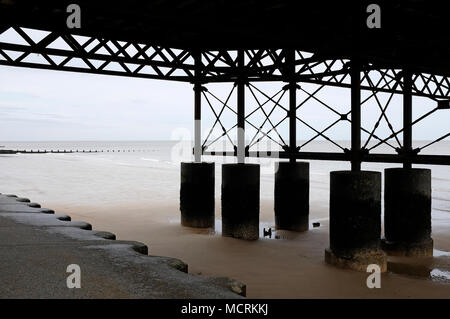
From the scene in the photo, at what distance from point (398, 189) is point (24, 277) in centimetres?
861

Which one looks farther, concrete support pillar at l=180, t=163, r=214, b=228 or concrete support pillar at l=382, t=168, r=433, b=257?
concrete support pillar at l=180, t=163, r=214, b=228

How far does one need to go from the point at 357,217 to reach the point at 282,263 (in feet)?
6.33

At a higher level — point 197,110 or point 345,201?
point 197,110

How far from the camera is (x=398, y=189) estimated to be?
10.5 metres

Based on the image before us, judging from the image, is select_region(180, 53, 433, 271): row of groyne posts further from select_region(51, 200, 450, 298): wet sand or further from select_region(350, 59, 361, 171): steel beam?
select_region(51, 200, 450, 298): wet sand

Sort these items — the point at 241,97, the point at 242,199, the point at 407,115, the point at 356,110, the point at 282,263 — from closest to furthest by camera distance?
the point at 356,110
the point at 282,263
the point at 242,199
the point at 407,115
the point at 241,97

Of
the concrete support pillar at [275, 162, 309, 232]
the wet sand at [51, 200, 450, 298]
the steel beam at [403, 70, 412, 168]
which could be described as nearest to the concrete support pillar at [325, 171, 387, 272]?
the wet sand at [51, 200, 450, 298]

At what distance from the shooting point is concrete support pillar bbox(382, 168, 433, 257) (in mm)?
10367

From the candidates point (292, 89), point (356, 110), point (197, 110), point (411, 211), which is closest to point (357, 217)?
point (356, 110)

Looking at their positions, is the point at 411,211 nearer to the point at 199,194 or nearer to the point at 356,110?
the point at 356,110

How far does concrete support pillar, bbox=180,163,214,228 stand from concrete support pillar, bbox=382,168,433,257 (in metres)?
4.76

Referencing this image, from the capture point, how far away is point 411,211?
1047 cm
